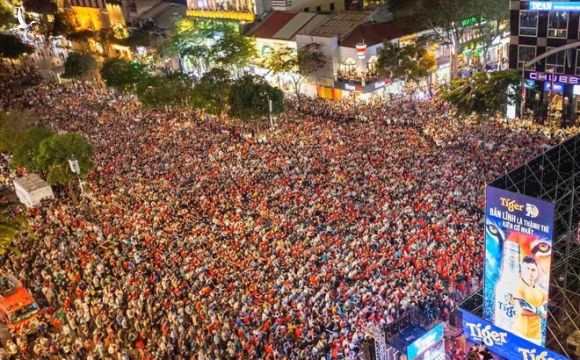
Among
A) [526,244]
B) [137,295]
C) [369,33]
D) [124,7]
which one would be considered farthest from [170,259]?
[124,7]

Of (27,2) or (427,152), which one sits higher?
(27,2)

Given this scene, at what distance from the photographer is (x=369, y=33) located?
4784 cm

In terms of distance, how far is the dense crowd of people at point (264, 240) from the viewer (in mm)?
18109

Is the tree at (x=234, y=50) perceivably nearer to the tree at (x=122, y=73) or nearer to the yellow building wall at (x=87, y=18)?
the tree at (x=122, y=73)

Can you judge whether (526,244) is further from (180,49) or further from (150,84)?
(180,49)

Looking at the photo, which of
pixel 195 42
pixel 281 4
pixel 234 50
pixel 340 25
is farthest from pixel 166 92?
pixel 281 4

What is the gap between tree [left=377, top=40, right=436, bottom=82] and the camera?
4459cm

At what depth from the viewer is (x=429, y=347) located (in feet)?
47.9

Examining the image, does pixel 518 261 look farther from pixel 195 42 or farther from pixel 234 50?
pixel 195 42

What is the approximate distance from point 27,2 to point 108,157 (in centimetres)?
7145

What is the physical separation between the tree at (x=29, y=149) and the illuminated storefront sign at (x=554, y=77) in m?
31.7

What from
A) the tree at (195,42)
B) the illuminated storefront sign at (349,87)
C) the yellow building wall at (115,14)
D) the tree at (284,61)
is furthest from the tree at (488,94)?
the yellow building wall at (115,14)

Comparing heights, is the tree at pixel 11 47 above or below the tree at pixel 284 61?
above

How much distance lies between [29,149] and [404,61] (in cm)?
2815
